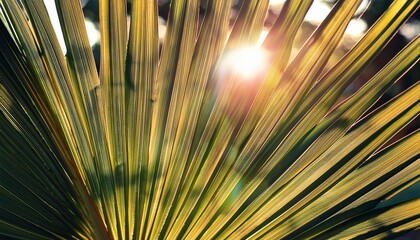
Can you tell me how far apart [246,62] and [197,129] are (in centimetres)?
18

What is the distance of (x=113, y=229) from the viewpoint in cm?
124

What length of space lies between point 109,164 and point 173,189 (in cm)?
14

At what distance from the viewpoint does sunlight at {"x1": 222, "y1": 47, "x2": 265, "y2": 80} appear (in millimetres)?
1121

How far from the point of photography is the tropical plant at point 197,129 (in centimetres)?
113

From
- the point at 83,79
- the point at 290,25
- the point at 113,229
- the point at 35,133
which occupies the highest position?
the point at 290,25

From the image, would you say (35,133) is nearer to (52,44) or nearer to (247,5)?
(52,44)

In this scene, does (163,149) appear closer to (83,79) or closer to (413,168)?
(83,79)

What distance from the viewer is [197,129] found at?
3.88 feet

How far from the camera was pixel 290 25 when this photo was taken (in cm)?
111

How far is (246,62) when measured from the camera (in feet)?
3.69

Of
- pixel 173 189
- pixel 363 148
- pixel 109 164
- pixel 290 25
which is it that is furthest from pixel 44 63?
pixel 363 148

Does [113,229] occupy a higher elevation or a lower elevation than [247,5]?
lower

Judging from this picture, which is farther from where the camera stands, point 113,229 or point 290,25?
point 113,229

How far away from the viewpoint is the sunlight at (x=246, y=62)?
112 cm
